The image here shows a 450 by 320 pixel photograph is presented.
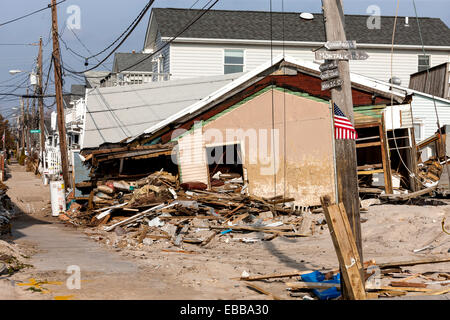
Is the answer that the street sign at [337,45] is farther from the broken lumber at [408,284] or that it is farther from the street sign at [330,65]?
the broken lumber at [408,284]

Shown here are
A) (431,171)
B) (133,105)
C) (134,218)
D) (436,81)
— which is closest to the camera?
(134,218)

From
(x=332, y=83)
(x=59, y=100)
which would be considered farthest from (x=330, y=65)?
(x=59, y=100)

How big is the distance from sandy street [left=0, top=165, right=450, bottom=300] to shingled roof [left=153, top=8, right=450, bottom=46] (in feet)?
54.8

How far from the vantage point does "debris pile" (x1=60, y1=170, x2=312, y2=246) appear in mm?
15453

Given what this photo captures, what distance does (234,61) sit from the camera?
31.7m

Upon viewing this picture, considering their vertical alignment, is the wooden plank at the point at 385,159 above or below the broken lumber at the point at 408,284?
above

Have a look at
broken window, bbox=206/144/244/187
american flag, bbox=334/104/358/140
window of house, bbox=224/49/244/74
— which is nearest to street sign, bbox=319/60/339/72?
american flag, bbox=334/104/358/140

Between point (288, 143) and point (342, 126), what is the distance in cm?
1161

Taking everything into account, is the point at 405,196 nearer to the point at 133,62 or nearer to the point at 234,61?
the point at 234,61

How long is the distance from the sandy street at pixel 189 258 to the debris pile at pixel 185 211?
0.45 m

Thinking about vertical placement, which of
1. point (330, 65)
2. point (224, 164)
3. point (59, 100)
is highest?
point (59, 100)

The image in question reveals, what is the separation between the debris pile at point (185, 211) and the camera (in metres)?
15.5

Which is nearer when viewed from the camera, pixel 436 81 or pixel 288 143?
pixel 288 143

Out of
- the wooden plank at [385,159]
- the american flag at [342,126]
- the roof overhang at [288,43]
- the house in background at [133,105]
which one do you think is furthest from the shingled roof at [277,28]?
the american flag at [342,126]
